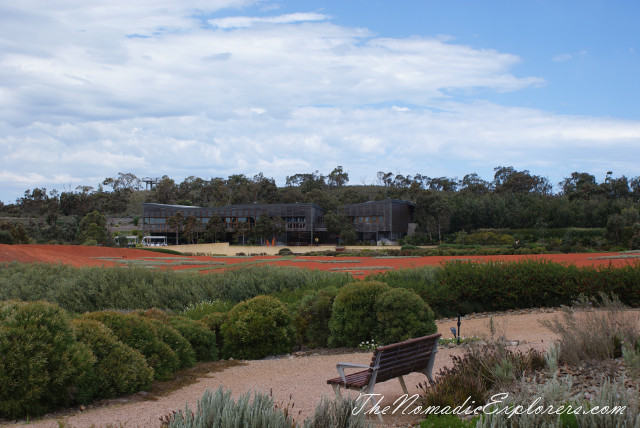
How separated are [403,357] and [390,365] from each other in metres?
0.30

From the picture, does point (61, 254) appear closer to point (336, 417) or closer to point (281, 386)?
point (281, 386)

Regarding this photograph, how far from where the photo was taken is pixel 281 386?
7.82 metres

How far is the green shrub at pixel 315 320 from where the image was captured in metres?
11.8

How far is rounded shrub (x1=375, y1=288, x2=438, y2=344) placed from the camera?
10391 millimetres

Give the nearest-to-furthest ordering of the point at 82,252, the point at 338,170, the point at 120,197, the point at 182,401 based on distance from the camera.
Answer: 1. the point at 182,401
2. the point at 82,252
3. the point at 120,197
4. the point at 338,170

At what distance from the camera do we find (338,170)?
13450 centimetres

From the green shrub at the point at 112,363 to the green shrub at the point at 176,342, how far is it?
1.25m

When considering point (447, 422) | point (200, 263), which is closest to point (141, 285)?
point (447, 422)

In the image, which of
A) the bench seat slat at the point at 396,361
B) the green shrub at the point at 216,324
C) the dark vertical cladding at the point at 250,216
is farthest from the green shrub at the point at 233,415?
the dark vertical cladding at the point at 250,216

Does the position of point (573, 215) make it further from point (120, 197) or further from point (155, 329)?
point (120, 197)

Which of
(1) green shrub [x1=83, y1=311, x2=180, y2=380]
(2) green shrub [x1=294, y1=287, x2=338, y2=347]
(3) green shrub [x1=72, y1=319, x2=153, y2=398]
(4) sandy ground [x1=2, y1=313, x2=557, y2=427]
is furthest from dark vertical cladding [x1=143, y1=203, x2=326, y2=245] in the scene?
(3) green shrub [x1=72, y1=319, x2=153, y2=398]

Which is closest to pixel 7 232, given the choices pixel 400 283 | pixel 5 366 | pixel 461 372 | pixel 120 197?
pixel 400 283

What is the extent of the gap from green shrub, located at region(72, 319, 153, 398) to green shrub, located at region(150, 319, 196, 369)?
1249mm

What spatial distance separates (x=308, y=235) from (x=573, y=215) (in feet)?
114
